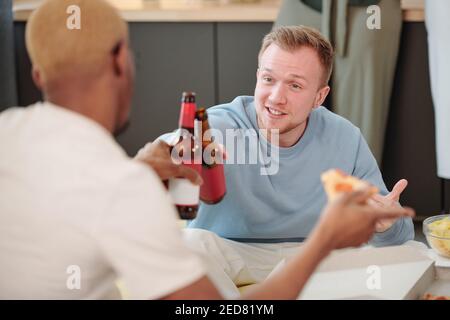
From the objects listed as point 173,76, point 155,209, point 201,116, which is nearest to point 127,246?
point 155,209

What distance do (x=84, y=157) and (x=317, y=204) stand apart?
1.05 meters

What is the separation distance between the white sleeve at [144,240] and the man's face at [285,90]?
0.95 metres

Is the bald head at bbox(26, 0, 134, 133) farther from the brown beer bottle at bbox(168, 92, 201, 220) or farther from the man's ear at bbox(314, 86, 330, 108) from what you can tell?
the man's ear at bbox(314, 86, 330, 108)

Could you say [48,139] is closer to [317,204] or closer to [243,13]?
[317,204]

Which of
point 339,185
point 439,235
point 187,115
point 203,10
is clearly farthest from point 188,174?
point 203,10

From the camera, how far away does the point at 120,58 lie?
120 centimetres

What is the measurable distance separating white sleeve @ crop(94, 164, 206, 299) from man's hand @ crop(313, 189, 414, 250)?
198mm

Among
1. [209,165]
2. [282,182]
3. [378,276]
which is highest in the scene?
[209,165]

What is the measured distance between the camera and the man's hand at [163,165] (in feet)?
4.93

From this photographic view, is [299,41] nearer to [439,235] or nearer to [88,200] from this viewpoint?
[439,235]

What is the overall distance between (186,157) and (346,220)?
0.56 m

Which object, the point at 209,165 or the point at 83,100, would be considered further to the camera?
the point at 209,165

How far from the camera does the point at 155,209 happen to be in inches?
43.2

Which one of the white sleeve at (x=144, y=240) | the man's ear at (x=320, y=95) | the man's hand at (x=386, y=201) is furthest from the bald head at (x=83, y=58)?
the man's ear at (x=320, y=95)
